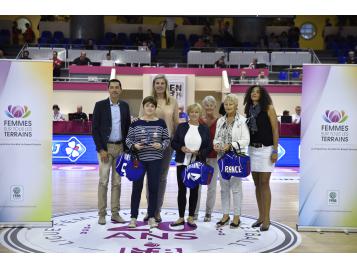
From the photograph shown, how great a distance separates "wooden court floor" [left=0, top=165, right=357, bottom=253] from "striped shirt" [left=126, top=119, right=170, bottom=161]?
1.67m

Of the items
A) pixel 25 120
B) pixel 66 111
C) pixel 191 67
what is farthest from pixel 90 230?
pixel 191 67

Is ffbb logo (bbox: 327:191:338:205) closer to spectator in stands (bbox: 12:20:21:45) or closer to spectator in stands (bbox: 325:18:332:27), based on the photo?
spectator in stands (bbox: 12:20:21:45)

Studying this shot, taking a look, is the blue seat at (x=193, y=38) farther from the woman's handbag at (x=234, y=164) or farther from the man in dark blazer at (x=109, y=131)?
the woman's handbag at (x=234, y=164)

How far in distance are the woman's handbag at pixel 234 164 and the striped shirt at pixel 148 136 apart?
0.63m

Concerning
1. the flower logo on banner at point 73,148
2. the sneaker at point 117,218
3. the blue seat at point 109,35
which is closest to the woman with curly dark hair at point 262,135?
the sneaker at point 117,218

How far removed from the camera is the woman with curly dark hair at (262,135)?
226 inches

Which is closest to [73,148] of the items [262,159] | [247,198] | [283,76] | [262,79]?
[247,198]

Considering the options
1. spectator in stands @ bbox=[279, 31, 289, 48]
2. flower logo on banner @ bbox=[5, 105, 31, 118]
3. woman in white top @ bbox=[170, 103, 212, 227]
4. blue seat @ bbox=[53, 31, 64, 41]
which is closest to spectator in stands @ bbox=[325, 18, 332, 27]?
spectator in stands @ bbox=[279, 31, 289, 48]

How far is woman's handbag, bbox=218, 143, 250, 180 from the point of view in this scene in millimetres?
5666

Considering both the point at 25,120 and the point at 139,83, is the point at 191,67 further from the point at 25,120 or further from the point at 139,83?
the point at 25,120

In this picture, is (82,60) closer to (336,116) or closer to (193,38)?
(193,38)

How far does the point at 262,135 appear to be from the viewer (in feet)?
18.9

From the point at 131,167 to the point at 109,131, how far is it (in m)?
0.56
